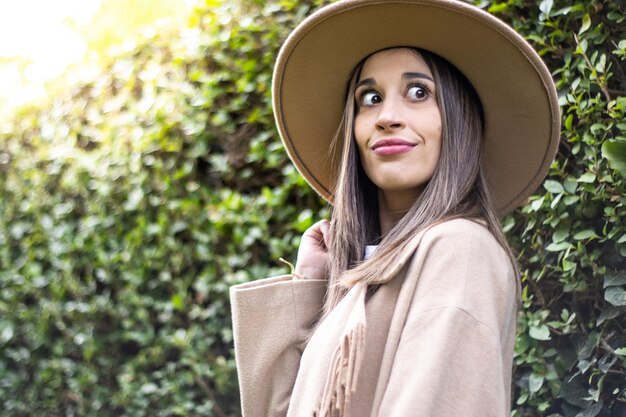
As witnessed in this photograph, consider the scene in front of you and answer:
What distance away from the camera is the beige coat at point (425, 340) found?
145cm

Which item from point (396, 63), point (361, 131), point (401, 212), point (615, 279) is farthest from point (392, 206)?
point (615, 279)

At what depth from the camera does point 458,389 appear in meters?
1.44

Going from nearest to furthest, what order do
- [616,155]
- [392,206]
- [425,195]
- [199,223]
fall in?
1. [425,195]
2. [616,155]
3. [392,206]
4. [199,223]

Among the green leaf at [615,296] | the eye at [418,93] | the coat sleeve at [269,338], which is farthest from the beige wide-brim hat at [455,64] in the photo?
the coat sleeve at [269,338]

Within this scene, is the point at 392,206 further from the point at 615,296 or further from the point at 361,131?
the point at 615,296

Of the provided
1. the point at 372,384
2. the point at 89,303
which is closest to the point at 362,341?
the point at 372,384

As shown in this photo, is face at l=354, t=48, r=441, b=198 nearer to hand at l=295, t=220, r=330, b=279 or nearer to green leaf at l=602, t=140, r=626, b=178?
hand at l=295, t=220, r=330, b=279

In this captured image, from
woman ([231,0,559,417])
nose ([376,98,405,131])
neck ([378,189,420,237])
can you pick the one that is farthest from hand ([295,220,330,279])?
nose ([376,98,405,131])

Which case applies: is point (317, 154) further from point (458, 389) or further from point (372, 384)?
point (458, 389)

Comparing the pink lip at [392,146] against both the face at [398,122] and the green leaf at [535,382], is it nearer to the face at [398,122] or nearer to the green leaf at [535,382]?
the face at [398,122]

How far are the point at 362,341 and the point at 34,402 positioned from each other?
329 cm

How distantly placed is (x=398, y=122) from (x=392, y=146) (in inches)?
2.3

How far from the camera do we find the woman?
150cm

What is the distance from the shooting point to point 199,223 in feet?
11.2
